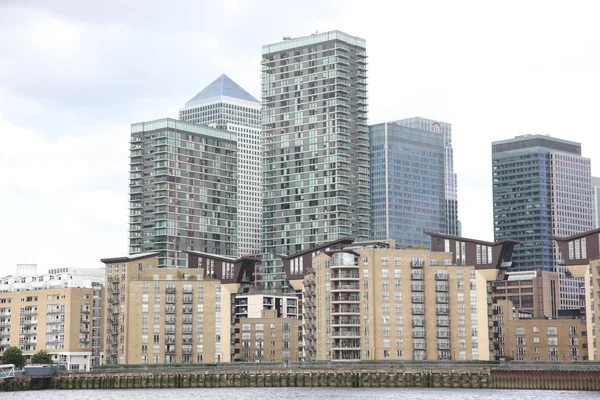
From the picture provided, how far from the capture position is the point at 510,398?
538 ft

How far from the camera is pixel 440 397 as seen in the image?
554 ft

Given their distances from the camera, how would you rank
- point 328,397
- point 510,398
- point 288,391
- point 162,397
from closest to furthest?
point 510,398 → point 328,397 → point 162,397 → point 288,391

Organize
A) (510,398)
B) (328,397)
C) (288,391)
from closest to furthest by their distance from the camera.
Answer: (510,398), (328,397), (288,391)

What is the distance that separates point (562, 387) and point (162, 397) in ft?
216

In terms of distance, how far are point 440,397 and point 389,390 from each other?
93.8 ft

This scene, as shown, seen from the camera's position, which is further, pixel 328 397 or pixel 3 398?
pixel 3 398

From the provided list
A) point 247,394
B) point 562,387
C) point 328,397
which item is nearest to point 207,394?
point 247,394

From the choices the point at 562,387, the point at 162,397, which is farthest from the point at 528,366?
the point at 162,397

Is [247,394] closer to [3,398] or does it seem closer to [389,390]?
[389,390]

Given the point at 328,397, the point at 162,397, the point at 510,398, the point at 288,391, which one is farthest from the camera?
the point at 288,391

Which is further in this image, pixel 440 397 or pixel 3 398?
Result: pixel 3 398

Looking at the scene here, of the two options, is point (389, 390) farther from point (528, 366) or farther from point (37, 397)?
point (37, 397)

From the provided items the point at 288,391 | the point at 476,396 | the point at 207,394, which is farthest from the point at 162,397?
the point at 476,396

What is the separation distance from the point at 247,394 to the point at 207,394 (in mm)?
7715
